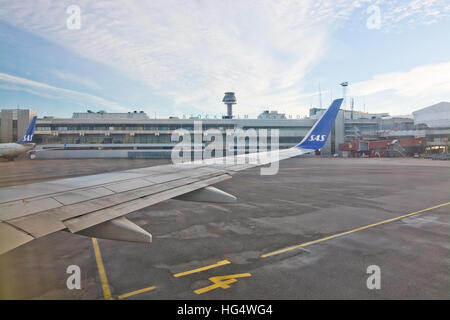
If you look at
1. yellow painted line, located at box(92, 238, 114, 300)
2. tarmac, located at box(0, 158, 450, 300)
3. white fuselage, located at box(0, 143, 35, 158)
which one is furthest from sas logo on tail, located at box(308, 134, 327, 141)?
white fuselage, located at box(0, 143, 35, 158)

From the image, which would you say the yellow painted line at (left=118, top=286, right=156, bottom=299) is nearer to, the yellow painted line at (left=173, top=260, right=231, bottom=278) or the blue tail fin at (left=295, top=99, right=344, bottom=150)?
the yellow painted line at (left=173, top=260, right=231, bottom=278)

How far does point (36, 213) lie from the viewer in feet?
11.3

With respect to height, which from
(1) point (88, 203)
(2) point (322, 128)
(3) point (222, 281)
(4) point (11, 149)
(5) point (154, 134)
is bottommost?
(3) point (222, 281)

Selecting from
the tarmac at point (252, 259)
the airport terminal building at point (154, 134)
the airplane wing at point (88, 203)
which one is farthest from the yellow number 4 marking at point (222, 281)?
the airport terminal building at point (154, 134)

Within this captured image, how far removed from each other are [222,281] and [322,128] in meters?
8.33

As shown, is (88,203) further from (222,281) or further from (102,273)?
(222,281)

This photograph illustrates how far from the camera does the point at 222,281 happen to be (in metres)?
5.84

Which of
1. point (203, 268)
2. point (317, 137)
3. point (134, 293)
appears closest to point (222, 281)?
point (203, 268)

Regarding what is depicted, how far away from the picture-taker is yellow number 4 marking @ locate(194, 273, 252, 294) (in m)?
5.50

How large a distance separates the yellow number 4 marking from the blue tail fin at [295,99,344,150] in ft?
24.4

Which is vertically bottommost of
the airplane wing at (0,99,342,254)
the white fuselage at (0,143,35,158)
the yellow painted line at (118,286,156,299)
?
the yellow painted line at (118,286,156,299)

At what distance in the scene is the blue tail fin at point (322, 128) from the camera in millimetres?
10812

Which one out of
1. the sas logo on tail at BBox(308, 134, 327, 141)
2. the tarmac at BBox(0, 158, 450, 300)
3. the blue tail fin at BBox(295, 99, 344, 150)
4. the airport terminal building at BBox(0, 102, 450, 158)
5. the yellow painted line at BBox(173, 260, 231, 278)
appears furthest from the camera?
the airport terminal building at BBox(0, 102, 450, 158)
